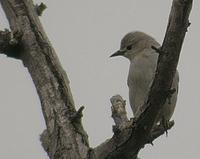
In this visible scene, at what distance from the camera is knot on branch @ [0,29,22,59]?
18.0ft

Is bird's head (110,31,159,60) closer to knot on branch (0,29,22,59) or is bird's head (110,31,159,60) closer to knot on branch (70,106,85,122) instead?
knot on branch (0,29,22,59)

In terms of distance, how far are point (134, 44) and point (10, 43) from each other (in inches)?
186

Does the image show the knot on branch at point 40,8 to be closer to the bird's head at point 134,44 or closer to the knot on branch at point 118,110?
the knot on branch at point 118,110

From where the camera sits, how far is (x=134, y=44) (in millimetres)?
9922

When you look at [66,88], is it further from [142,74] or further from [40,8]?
[142,74]

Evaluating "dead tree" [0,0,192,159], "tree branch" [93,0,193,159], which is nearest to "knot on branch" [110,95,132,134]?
"dead tree" [0,0,192,159]

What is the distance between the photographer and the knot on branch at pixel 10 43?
18.0 feet

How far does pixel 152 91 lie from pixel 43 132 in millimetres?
1217

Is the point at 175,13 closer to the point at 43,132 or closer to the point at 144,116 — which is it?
the point at 144,116

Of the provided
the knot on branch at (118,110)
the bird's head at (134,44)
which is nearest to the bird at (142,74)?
the bird's head at (134,44)

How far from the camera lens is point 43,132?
17.6 ft

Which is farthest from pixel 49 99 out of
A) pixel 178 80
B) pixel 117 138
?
pixel 178 80

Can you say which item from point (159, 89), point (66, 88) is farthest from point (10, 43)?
point (159, 89)

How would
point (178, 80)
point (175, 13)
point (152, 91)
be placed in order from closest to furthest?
point (175, 13) → point (152, 91) → point (178, 80)
